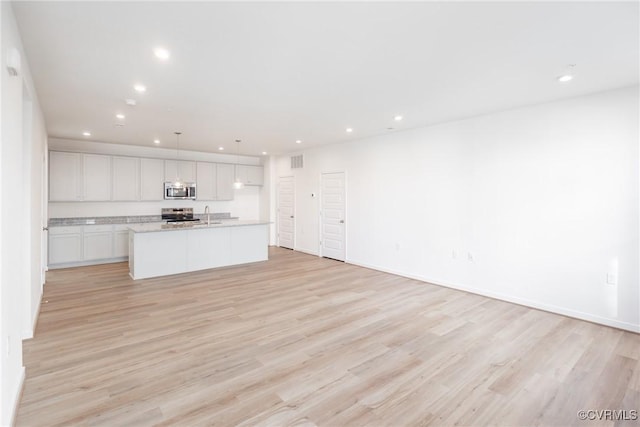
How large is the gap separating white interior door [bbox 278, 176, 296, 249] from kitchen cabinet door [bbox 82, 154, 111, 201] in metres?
4.22

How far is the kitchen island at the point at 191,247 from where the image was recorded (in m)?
5.62

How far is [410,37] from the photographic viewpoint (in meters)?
2.48

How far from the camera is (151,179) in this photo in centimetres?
758

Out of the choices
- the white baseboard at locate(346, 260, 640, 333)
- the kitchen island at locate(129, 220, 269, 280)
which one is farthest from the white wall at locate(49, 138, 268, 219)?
the white baseboard at locate(346, 260, 640, 333)

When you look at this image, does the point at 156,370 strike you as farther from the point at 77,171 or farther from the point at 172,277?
the point at 77,171

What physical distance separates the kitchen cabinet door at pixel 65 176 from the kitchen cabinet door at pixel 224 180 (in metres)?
3.06

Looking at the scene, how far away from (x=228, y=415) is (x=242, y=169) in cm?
772

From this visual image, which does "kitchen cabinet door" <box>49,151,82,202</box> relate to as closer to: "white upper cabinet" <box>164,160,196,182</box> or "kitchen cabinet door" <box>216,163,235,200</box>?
"white upper cabinet" <box>164,160,196,182</box>

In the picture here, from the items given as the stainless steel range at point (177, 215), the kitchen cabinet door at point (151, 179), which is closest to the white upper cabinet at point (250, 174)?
the stainless steel range at point (177, 215)

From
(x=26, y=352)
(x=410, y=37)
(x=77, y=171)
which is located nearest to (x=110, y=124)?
(x=77, y=171)

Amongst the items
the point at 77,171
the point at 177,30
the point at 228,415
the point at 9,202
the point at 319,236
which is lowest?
the point at 228,415

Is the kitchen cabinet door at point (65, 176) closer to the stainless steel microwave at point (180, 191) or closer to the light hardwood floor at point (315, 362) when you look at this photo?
the stainless steel microwave at point (180, 191)

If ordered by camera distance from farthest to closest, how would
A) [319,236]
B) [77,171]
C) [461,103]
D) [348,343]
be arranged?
[319,236] < [77,171] < [461,103] < [348,343]

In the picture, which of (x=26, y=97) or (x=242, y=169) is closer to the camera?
(x=26, y=97)
